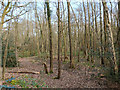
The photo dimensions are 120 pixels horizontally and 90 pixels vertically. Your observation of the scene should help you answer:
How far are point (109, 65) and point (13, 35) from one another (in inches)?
293

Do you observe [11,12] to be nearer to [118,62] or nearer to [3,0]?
[3,0]

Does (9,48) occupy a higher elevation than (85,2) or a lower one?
lower

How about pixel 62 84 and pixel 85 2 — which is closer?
pixel 62 84

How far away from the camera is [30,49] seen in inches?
781

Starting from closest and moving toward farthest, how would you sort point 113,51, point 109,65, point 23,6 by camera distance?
point 113,51, point 109,65, point 23,6

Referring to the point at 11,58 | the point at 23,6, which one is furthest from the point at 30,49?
the point at 23,6

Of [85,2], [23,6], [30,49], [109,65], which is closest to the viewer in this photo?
[109,65]

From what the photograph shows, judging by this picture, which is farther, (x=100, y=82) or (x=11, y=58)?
(x=11, y=58)

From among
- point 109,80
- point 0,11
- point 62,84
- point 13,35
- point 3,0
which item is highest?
point 3,0

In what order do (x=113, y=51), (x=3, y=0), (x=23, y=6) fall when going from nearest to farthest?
1. (x=113, y=51)
2. (x=3, y=0)
3. (x=23, y=6)

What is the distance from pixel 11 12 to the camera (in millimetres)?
6039

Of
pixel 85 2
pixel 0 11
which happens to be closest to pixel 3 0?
pixel 0 11

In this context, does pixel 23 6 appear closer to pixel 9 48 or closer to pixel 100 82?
pixel 9 48

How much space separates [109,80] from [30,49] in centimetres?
1652
